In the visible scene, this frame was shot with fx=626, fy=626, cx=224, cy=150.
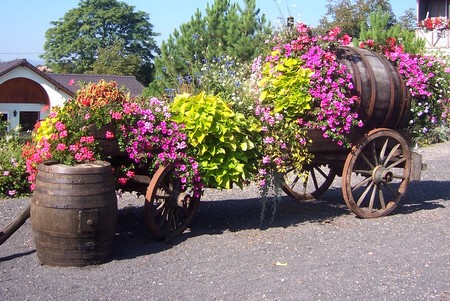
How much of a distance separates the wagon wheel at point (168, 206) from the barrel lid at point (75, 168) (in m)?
0.70

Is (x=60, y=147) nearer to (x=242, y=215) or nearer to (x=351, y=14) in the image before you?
(x=242, y=215)

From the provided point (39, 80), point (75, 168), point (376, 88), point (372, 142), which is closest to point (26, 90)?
point (39, 80)

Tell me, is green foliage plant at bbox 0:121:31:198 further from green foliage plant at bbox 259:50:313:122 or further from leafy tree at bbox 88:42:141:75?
leafy tree at bbox 88:42:141:75

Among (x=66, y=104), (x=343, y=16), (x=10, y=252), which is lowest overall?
(x=10, y=252)

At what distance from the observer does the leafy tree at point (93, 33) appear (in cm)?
6638

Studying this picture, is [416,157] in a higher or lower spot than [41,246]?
higher

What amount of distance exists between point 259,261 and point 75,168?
5.97 ft

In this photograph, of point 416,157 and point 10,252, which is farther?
point 416,157

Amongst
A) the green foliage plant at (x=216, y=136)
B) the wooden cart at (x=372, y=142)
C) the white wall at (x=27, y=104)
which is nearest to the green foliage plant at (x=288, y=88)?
the wooden cart at (x=372, y=142)

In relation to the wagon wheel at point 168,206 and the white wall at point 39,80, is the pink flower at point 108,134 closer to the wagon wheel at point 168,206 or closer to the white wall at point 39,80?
the wagon wheel at point 168,206

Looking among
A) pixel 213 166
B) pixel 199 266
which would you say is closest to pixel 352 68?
pixel 213 166

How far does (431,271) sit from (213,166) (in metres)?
2.25

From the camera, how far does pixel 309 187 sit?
1001cm

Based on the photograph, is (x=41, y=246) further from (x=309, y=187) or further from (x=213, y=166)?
(x=309, y=187)
